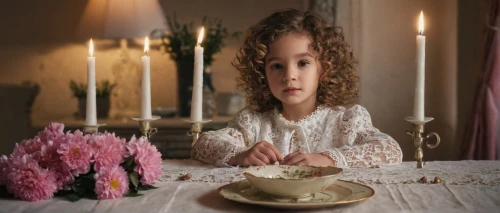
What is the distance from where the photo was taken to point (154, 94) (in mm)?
4070

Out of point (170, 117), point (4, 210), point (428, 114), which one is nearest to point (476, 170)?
point (4, 210)

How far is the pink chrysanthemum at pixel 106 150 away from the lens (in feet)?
3.84

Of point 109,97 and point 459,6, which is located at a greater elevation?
point 459,6

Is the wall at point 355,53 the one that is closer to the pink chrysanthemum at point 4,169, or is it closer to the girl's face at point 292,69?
the girl's face at point 292,69

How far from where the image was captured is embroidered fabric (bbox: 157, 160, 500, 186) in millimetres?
1359

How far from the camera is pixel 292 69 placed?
1.86 meters

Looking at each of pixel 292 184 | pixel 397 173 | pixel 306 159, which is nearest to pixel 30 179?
pixel 292 184

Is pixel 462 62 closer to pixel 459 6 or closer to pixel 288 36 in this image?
pixel 459 6

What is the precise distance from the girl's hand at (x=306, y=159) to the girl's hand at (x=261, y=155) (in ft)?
0.13

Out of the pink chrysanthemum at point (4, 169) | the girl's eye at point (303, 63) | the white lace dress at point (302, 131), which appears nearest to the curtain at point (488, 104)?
the white lace dress at point (302, 131)

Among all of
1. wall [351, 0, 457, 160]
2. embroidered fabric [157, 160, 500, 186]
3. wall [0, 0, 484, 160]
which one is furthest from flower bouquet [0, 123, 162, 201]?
wall [351, 0, 457, 160]

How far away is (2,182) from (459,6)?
2.50 metres

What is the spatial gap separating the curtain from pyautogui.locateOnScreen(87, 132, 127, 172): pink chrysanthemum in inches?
77.5

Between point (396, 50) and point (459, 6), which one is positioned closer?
point (459, 6)
